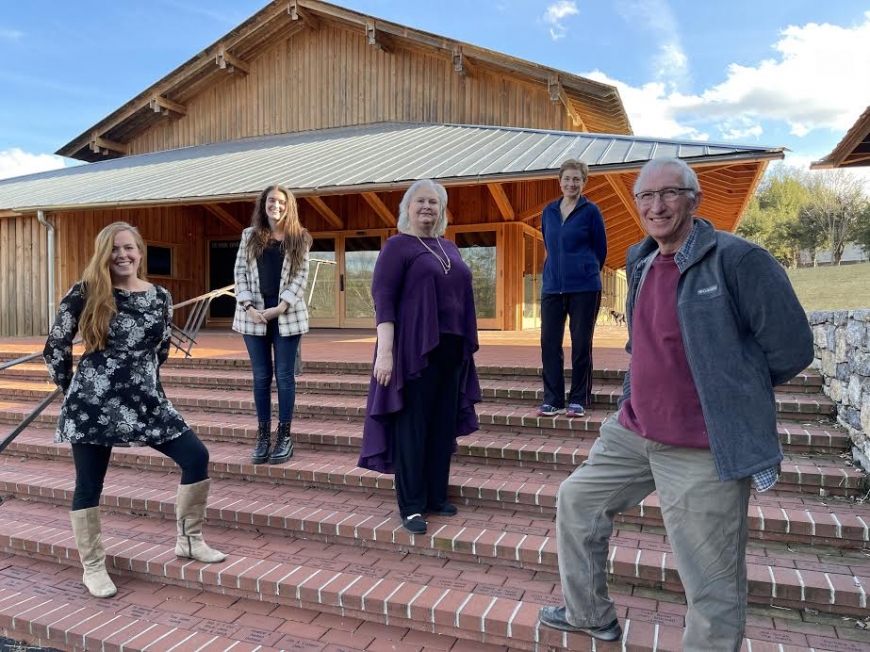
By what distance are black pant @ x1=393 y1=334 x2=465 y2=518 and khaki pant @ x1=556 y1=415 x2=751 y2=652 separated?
1.05 meters

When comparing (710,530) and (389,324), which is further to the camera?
(389,324)

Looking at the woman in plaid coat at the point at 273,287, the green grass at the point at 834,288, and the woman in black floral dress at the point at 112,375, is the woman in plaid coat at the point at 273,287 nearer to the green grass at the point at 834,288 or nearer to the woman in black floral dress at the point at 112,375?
the woman in black floral dress at the point at 112,375

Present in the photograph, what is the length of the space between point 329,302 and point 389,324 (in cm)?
958

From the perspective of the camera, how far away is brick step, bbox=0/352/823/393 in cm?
411

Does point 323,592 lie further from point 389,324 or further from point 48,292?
point 48,292

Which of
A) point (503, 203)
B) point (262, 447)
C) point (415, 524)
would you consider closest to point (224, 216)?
point (503, 203)

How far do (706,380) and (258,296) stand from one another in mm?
2740

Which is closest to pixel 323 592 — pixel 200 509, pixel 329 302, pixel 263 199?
pixel 200 509

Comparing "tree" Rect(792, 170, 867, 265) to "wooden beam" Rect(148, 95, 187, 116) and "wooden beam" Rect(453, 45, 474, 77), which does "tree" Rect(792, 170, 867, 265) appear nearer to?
"wooden beam" Rect(453, 45, 474, 77)

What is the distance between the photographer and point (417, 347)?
9.23 ft

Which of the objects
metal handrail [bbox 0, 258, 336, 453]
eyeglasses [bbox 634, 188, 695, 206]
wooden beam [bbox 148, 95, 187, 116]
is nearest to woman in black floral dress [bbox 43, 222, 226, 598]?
metal handrail [bbox 0, 258, 336, 453]

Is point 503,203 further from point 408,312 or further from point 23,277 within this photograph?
point 23,277

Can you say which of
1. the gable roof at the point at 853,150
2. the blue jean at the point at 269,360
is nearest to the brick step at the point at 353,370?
the blue jean at the point at 269,360

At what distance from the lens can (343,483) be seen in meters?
3.65
